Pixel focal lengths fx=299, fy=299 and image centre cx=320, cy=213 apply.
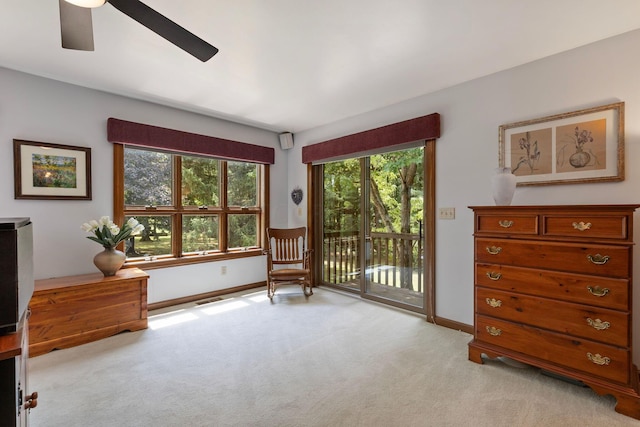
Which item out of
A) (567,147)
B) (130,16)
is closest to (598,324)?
(567,147)

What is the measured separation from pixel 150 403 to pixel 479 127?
10.9 ft

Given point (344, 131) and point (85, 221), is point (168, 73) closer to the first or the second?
point (85, 221)

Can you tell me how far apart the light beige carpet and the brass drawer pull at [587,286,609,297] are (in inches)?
26.0

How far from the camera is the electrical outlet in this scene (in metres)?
2.97

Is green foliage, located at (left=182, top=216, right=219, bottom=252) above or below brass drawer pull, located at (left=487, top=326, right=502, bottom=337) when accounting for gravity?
above

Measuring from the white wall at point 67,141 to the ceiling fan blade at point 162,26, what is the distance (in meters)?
2.13

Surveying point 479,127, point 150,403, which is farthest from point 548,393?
point 150,403

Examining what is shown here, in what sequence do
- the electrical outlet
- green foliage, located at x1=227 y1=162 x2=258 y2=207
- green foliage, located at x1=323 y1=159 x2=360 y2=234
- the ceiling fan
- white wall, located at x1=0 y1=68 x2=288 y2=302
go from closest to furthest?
the ceiling fan < white wall, located at x1=0 y1=68 x2=288 y2=302 < the electrical outlet < green foliage, located at x1=323 y1=159 x2=360 y2=234 < green foliage, located at x1=227 y1=162 x2=258 y2=207

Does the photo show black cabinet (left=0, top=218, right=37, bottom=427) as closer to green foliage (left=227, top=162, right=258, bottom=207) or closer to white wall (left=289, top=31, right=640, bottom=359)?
white wall (left=289, top=31, right=640, bottom=359)

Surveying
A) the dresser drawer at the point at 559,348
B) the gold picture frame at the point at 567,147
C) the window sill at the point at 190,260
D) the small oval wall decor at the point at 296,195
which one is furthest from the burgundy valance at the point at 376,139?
the dresser drawer at the point at 559,348

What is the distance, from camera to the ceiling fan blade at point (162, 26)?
54.3 inches

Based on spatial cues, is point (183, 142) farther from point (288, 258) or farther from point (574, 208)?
point (574, 208)

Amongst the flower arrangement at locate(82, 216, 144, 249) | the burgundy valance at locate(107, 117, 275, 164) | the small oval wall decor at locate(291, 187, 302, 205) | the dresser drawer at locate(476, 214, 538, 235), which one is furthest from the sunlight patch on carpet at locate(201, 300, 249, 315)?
the dresser drawer at locate(476, 214, 538, 235)

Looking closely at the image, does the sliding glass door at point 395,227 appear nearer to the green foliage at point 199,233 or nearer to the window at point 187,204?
the window at point 187,204
